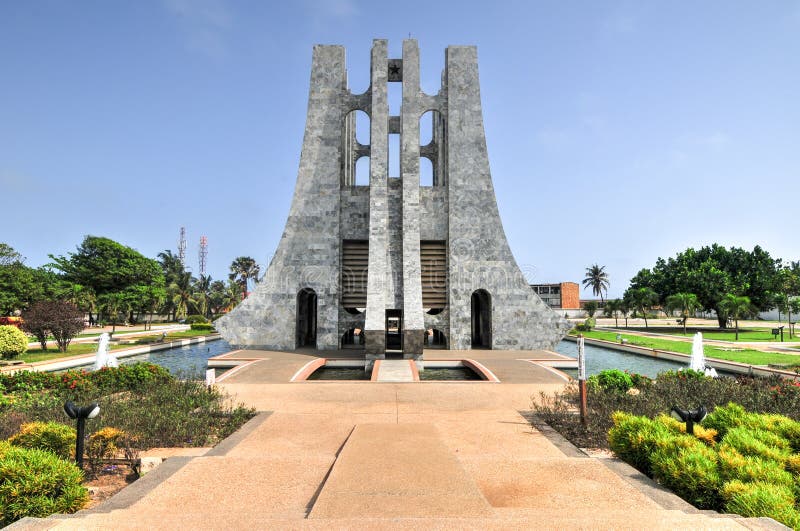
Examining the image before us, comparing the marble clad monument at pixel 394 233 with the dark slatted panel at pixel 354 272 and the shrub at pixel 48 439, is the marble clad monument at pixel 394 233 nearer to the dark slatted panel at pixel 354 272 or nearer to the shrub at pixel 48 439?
the dark slatted panel at pixel 354 272

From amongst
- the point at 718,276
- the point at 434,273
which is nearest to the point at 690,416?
the point at 434,273

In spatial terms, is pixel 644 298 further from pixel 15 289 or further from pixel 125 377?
pixel 15 289

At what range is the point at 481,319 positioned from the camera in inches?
1147

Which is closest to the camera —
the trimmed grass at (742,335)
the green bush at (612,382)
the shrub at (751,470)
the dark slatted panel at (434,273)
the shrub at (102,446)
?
the shrub at (751,470)

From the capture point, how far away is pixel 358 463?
20.9 ft

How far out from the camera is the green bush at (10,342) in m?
19.8

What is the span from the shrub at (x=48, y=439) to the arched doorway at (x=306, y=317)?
62.4ft

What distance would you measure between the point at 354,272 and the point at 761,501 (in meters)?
23.3

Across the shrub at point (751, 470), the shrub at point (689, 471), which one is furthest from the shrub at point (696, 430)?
the shrub at point (751, 470)

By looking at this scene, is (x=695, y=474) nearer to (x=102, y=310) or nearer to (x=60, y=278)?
(x=102, y=310)

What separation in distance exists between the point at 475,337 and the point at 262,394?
65.1 ft

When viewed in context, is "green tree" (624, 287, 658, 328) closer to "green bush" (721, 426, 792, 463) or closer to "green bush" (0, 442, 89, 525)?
"green bush" (721, 426, 792, 463)

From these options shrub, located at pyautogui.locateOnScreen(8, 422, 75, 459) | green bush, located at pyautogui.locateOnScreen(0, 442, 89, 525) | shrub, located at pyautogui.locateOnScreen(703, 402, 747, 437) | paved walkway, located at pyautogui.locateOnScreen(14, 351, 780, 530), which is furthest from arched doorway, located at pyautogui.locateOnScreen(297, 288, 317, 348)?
shrub, located at pyautogui.locateOnScreen(703, 402, 747, 437)

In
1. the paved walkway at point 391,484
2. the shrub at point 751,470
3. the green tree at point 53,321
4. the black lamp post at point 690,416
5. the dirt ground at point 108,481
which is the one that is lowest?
the dirt ground at point 108,481
